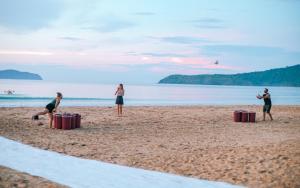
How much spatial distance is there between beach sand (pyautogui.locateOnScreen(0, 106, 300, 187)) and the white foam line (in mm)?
455

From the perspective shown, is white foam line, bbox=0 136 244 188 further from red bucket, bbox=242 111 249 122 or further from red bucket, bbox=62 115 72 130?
red bucket, bbox=242 111 249 122

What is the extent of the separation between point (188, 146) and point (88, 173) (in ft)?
13.9

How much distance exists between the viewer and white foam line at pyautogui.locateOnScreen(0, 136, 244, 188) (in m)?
7.86

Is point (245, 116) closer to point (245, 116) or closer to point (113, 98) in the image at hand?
point (245, 116)

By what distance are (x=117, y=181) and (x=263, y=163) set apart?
11.9 ft

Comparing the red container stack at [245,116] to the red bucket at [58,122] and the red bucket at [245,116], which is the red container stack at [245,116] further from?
the red bucket at [58,122]

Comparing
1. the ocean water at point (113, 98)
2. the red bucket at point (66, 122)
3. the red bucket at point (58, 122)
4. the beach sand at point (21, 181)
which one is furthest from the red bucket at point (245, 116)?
the ocean water at point (113, 98)

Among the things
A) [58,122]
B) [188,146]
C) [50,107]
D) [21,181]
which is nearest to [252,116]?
[188,146]

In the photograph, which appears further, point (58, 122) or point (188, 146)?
point (58, 122)

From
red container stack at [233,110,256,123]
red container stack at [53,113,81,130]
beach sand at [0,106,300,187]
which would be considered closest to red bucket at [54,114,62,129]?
red container stack at [53,113,81,130]

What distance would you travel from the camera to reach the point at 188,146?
38.9ft

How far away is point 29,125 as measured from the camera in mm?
15789

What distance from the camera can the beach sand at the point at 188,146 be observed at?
8.82 meters

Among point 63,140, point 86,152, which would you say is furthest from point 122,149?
point 63,140
